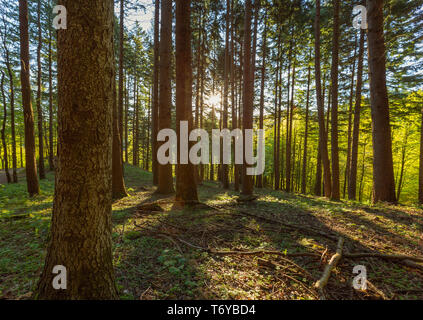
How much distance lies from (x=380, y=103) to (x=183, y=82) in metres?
7.42

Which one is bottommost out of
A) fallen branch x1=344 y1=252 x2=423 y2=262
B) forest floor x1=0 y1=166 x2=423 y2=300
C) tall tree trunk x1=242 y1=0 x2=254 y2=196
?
forest floor x1=0 y1=166 x2=423 y2=300

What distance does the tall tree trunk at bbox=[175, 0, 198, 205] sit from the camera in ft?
19.2

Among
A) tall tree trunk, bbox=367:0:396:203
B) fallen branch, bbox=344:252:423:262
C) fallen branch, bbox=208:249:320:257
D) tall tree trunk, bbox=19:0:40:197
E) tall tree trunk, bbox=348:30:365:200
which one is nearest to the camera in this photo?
fallen branch, bbox=344:252:423:262

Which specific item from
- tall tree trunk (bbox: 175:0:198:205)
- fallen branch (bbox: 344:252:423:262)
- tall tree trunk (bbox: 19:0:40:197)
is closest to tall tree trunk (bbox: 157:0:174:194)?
tall tree trunk (bbox: 175:0:198:205)

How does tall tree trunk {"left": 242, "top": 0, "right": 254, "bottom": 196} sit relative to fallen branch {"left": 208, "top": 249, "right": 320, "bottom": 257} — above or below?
above

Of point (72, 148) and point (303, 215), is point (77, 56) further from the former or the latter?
point (303, 215)

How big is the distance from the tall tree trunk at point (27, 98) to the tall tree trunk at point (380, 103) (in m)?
14.2

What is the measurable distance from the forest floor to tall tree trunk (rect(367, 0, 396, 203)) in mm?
1428

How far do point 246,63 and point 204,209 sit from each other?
23.3 feet

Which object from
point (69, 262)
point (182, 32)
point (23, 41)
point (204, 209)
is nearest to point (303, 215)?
point (204, 209)

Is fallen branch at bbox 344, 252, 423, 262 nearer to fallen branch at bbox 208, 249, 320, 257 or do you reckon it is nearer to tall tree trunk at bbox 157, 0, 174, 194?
fallen branch at bbox 208, 249, 320, 257

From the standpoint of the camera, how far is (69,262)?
179 cm

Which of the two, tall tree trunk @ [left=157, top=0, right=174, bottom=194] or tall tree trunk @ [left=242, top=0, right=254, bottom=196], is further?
tall tree trunk @ [left=157, top=0, right=174, bottom=194]
